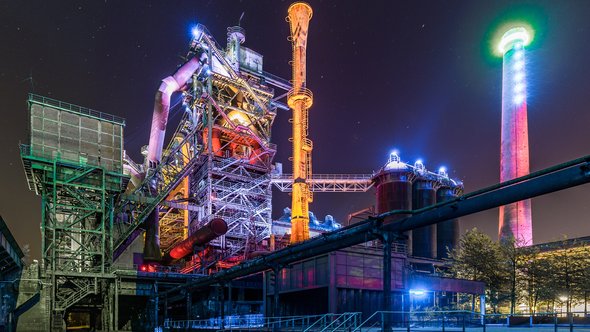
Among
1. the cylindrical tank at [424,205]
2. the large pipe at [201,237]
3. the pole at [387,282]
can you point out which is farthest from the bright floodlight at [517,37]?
the pole at [387,282]

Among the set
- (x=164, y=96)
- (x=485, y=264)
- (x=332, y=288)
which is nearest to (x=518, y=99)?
(x=485, y=264)

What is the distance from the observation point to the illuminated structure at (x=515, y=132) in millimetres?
67312

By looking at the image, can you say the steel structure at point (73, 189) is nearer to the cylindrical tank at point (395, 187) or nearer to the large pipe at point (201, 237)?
the large pipe at point (201, 237)

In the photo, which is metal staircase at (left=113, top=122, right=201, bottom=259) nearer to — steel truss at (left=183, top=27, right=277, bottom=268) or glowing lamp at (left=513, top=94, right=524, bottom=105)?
steel truss at (left=183, top=27, right=277, bottom=268)

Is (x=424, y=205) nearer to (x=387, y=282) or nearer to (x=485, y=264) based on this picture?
(x=485, y=264)

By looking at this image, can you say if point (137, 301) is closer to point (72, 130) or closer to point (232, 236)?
point (232, 236)

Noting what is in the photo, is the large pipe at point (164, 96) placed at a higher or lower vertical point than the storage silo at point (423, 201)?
higher

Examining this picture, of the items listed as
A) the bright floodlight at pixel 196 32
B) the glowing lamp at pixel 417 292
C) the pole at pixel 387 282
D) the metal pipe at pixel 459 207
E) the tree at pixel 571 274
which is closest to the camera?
the metal pipe at pixel 459 207

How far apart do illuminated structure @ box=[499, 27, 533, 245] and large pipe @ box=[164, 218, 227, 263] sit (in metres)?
43.9

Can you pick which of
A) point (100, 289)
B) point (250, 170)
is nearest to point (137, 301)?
point (100, 289)

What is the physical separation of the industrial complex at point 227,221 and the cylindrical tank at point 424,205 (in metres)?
0.26

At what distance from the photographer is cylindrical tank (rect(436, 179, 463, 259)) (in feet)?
244

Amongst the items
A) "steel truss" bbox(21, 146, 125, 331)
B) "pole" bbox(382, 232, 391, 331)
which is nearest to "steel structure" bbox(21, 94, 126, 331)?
"steel truss" bbox(21, 146, 125, 331)

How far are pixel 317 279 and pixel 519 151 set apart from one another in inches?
1919
